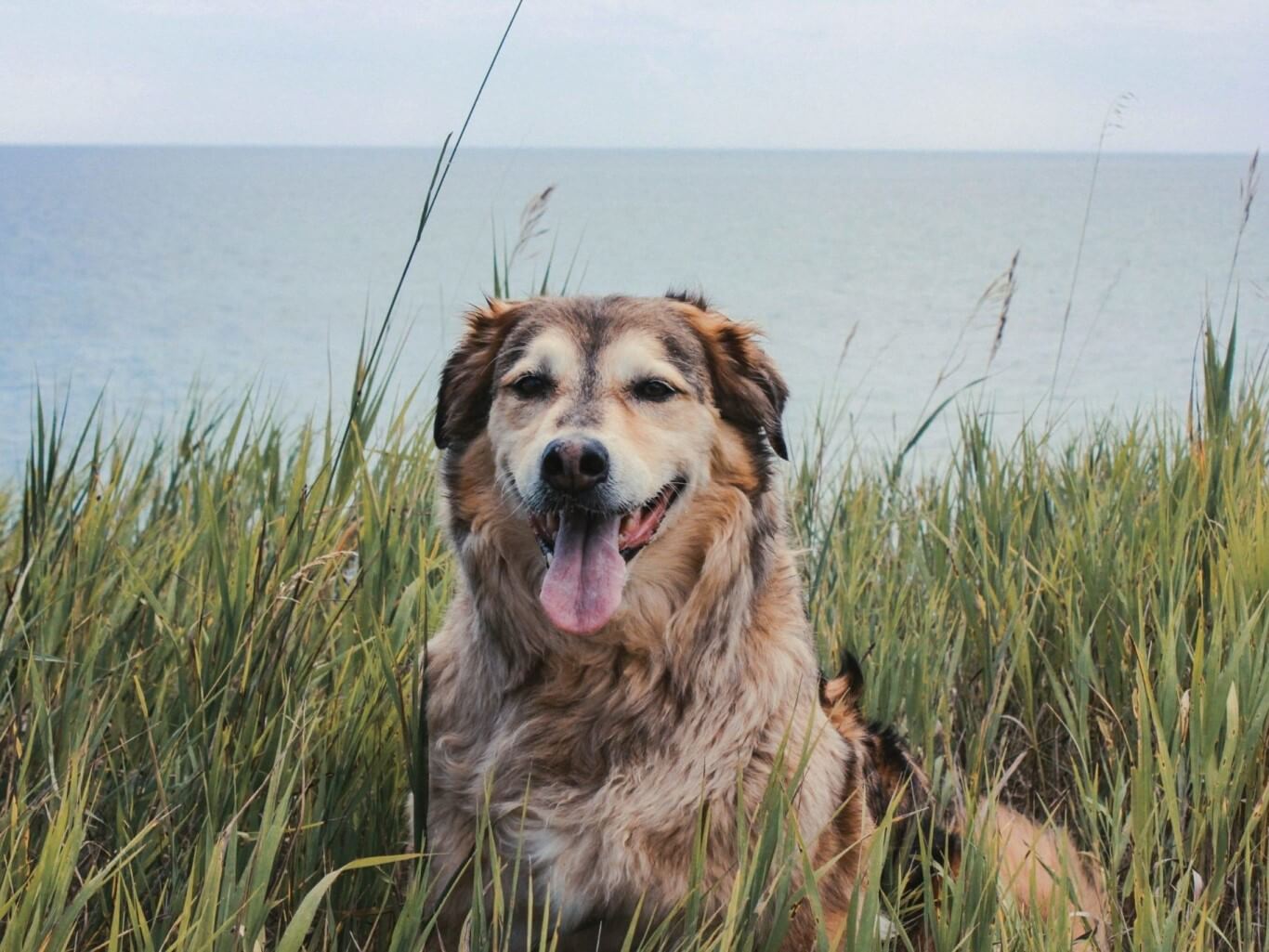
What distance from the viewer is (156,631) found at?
3354 millimetres

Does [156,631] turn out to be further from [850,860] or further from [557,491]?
[850,860]

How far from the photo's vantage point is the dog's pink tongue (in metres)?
2.74

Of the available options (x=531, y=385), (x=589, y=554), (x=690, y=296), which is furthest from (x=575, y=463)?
(x=690, y=296)

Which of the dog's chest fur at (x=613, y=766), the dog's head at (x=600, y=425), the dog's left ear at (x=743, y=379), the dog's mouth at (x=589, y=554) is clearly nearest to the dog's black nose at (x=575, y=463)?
the dog's head at (x=600, y=425)

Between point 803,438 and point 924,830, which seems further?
point 803,438

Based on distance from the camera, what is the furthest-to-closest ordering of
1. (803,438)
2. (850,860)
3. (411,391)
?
(803,438), (411,391), (850,860)

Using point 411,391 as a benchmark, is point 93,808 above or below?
below

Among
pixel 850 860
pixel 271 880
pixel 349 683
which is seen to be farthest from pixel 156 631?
pixel 850 860

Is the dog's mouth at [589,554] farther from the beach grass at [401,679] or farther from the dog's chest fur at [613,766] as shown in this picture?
the beach grass at [401,679]

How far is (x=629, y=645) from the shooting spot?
2850 millimetres

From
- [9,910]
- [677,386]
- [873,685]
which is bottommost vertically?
[9,910]

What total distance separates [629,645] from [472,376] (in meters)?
0.79

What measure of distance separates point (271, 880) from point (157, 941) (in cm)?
34

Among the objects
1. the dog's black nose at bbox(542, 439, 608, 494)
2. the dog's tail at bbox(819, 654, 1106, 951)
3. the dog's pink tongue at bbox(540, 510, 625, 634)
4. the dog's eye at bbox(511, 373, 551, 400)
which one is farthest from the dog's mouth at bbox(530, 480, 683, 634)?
the dog's tail at bbox(819, 654, 1106, 951)
